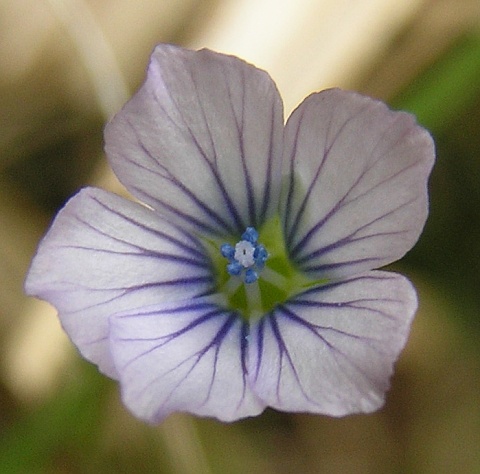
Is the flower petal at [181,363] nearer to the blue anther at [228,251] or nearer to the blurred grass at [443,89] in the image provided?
the blue anther at [228,251]

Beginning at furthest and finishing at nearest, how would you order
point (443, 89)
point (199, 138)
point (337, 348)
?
point (443, 89), point (199, 138), point (337, 348)

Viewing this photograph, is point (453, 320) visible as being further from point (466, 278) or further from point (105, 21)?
point (105, 21)

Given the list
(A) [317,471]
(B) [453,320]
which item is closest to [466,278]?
(B) [453,320]

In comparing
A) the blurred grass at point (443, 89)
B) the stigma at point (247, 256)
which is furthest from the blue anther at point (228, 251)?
the blurred grass at point (443, 89)

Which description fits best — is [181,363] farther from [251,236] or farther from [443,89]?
[443,89]

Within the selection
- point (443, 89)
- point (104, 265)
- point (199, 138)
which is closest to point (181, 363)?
point (104, 265)

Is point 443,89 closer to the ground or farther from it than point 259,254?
farther from it
